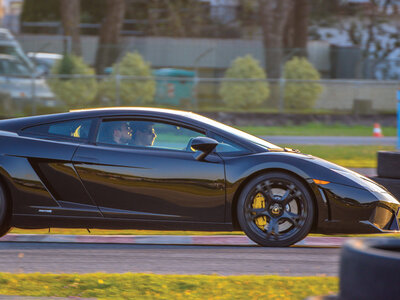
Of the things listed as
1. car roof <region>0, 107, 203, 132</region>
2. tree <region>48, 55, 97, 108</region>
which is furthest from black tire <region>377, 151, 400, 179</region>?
tree <region>48, 55, 97, 108</region>

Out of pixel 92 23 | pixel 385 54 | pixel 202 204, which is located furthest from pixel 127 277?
pixel 92 23

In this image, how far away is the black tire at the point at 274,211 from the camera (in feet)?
20.3

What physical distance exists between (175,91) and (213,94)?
4.59 ft

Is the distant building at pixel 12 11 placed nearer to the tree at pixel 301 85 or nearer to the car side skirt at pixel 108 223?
the tree at pixel 301 85

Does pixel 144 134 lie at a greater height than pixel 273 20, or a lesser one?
lesser

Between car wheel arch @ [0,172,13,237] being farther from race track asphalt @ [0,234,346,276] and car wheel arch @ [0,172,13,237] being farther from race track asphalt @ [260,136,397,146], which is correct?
race track asphalt @ [260,136,397,146]

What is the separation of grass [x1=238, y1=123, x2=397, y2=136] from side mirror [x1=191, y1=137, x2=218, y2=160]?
16041 mm

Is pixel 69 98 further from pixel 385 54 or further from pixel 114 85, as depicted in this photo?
pixel 385 54

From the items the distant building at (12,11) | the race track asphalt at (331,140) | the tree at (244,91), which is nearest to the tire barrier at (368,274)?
the race track asphalt at (331,140)

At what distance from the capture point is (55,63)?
88.0 ft

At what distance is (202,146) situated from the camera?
621 centimetres

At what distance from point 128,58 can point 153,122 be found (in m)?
21.1

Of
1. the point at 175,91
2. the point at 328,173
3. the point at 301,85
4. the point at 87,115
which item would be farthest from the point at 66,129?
the point at 301,85

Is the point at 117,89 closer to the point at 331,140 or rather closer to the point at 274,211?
the point at 331,140
